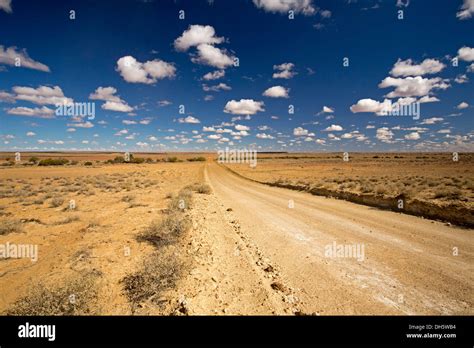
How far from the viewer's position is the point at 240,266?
20.3ft

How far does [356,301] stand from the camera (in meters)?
4.62

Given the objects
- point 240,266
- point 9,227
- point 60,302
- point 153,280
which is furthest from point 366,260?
point 9,227

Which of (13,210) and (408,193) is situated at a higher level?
(408,193)

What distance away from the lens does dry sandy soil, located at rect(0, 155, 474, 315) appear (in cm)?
447

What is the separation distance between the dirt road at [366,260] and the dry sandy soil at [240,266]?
0.03 metres

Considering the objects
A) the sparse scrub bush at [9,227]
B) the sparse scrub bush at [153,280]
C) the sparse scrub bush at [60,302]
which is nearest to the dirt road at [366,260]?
the sparse scrub bush at [153,280]

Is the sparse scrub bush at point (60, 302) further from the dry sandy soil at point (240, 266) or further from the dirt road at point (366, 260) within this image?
the dirt road at point (366, 260)

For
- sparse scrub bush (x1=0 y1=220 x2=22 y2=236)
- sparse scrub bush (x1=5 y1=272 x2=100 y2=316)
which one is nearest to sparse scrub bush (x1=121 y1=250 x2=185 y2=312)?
sparse scrub bush (x1=5 y1=272 x2=100 y2=316)

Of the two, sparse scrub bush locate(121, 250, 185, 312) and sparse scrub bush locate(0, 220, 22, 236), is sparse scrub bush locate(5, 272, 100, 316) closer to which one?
sparse scrub bush locate(121, 250, 185, 312)

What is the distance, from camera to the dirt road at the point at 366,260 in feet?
15.0

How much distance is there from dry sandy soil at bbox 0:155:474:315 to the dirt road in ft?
0.09
